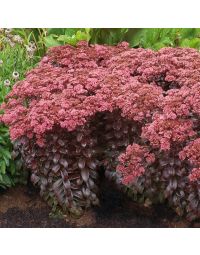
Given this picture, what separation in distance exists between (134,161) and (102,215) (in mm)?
696

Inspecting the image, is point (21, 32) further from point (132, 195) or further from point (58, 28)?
point (132, 195)

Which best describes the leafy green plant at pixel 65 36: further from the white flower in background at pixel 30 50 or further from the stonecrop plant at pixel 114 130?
the stonecrop plant at pixel 114 130

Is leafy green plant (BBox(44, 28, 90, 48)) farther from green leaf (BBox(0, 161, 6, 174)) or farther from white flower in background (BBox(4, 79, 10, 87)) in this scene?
green leaf (BBox(0, 161, 6, 174))

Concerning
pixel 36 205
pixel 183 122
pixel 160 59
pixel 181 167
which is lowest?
pixel 36 205

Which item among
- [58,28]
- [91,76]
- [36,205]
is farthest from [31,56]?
[36,205]

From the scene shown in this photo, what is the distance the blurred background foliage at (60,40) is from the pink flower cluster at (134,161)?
1.47 meters

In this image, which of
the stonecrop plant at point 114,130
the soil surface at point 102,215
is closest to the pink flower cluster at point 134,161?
the stonecrop plant at point 114,130

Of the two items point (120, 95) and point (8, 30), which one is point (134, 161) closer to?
point (120, 95)

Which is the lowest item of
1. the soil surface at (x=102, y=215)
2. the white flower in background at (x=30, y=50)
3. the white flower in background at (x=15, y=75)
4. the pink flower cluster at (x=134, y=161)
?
the soil surface at (x=102, y=215)

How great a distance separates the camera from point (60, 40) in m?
5.55

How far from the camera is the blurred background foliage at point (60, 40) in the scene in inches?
Result: 204

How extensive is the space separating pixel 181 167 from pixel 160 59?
3.52ft

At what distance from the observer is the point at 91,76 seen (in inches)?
173

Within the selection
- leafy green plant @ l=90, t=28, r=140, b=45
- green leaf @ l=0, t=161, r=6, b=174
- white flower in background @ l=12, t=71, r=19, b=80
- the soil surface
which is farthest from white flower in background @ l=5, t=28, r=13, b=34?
the soil surface
